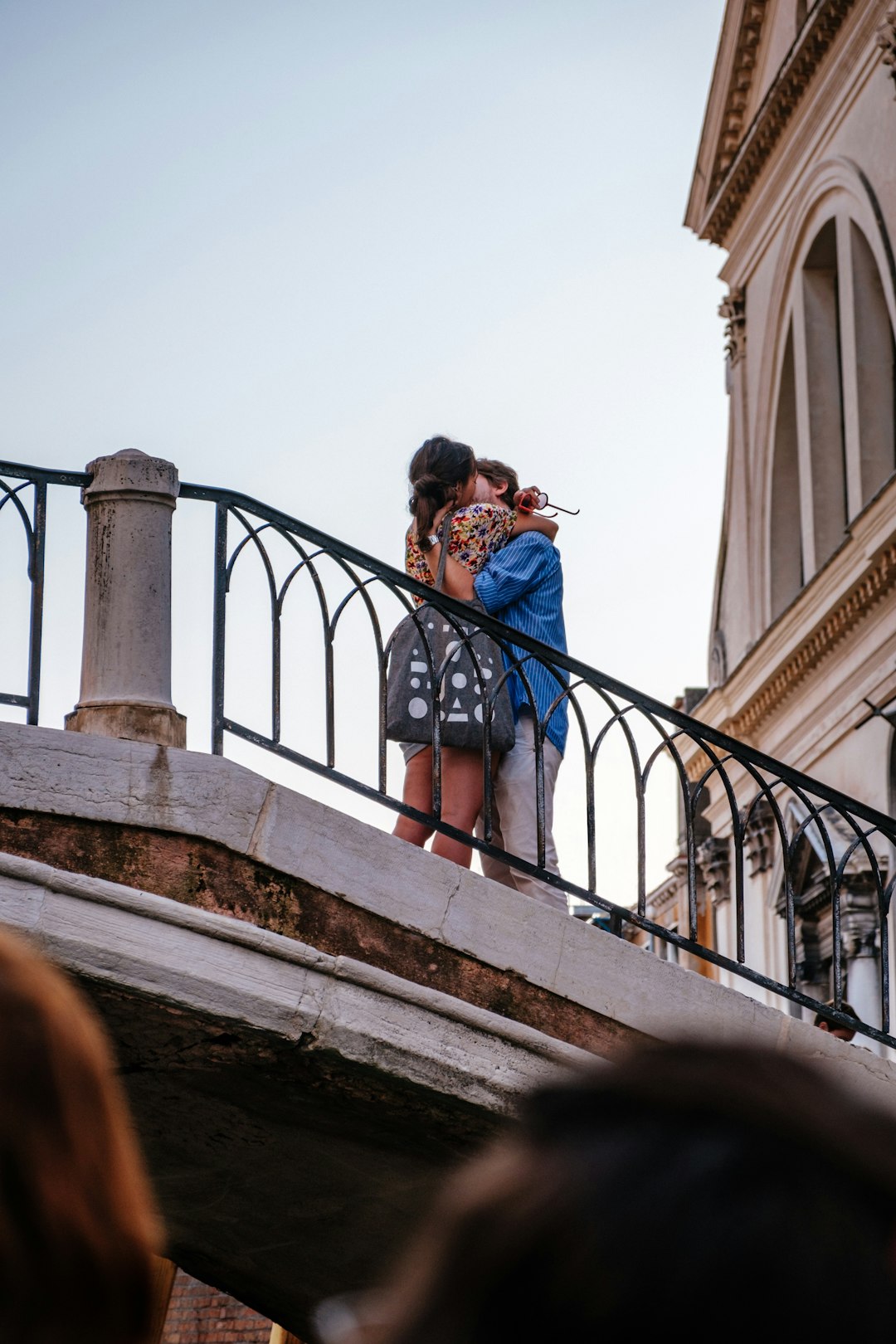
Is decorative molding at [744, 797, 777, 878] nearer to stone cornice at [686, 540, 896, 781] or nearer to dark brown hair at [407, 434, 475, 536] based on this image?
stone cornice at [686, 540, 896, 781]

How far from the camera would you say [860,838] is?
238 inches

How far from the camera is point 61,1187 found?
116cm

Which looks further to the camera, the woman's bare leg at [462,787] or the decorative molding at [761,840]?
the decorative molding at [761,840]

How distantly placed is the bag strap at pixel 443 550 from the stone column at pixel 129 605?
99 cm

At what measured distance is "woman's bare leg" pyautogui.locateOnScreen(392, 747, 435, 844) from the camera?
5.75m

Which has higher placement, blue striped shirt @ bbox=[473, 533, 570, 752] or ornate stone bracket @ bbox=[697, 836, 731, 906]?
ornate stone bracket @ bbox=[697, 836, 731, 906]

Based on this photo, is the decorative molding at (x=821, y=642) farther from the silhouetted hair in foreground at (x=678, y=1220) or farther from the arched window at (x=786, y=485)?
the silhouetted hair in foreground at (x=678, y=1220)

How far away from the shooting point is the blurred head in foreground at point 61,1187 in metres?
1.14

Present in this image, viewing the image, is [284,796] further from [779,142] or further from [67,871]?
[779,142]

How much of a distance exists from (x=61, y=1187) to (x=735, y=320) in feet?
61.0

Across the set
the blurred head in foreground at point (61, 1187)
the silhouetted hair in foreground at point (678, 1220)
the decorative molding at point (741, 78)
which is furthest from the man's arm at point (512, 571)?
the decorative molding at point (741, 78)

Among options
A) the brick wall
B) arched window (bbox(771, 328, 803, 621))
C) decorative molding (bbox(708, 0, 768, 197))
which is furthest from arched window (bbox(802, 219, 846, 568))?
the brick wall

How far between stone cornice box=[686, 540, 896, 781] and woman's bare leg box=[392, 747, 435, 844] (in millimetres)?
7884

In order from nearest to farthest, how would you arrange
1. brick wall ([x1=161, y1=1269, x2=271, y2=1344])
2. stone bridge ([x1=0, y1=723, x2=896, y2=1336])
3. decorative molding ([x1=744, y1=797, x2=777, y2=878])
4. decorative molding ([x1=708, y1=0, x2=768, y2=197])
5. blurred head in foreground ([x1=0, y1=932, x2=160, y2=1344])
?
blurred head in foreground ([x1=0, y1=932, x2=160, y2=1344]) < stone bridge ([x1=0, y1=723, x2=896, y2=1336]) < brick wall ([x1=161, y1=1269, x2=271, y2=1344]) < decorative molding ([x1=744, y1=797, x2=777, y2=878]) < decorative molding ([x1=708, y1=0, x2=768, y2=197])
